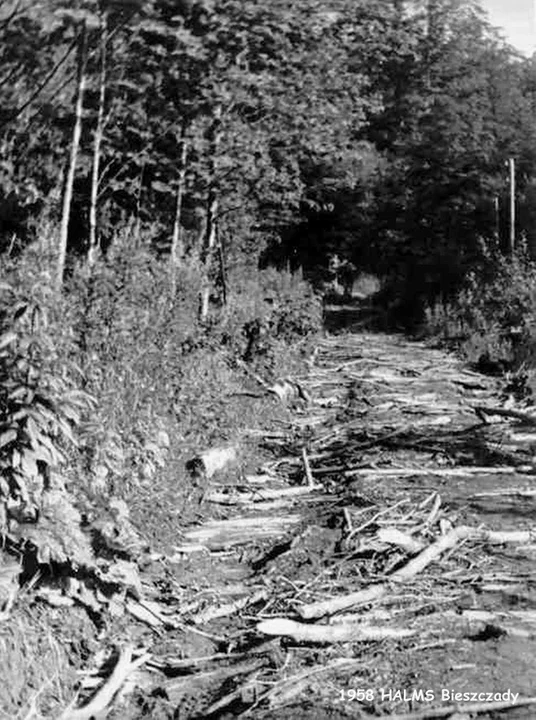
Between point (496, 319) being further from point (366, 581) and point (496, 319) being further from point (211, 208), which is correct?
point (366, 581)

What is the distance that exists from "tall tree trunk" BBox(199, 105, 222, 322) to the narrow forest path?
281 centimetres

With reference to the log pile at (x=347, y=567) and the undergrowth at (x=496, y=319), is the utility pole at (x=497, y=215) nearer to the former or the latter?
the undergrowth at (x=496, y=319)

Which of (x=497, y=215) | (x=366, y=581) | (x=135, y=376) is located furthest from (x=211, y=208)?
(x=497, y=215)

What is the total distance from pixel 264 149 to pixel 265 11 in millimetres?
5011

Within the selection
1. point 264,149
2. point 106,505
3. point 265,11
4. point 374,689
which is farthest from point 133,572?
point 264,149

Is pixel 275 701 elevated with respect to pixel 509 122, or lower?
lower

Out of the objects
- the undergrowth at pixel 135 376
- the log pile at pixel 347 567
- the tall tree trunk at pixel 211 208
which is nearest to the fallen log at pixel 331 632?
the log pile at pixel 347 567

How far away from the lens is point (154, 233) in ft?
→ 47.6

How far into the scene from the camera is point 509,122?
3650 cm

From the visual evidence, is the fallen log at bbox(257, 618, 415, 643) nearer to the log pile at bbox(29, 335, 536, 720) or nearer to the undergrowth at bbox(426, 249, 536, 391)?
the log pile at bbox(29, 335, 536, 720)

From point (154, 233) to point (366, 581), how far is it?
893cm

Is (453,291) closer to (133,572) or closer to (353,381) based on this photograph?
(353,381)

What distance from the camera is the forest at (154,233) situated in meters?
5.59

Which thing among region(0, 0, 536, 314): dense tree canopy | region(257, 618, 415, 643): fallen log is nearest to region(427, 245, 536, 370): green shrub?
region(0, 0, 536, 314): dense tree canopy
